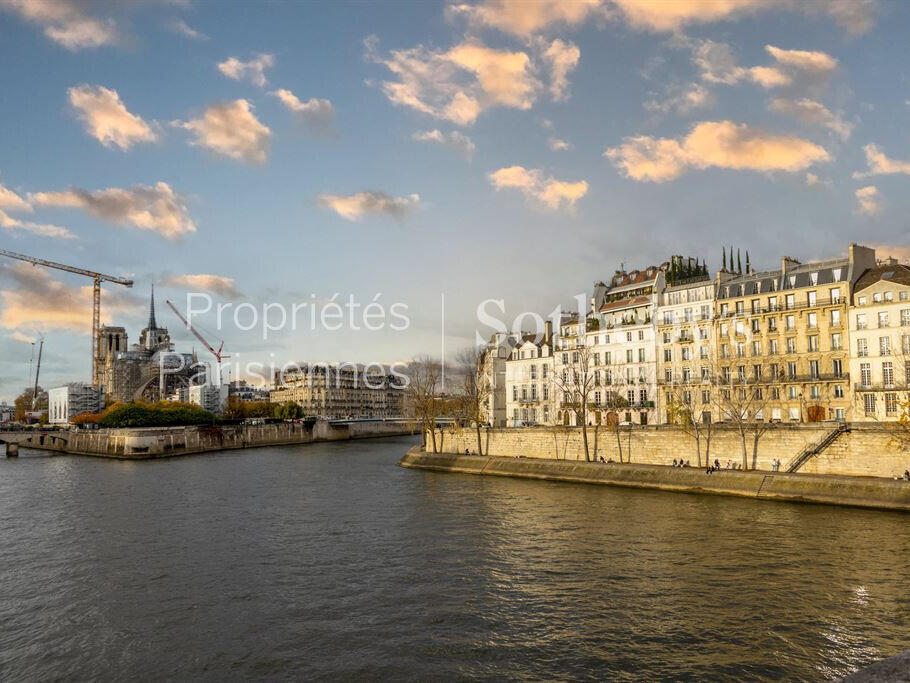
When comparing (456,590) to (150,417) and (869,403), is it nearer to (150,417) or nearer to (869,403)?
(869,403)

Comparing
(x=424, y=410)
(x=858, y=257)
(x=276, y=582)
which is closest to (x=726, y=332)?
(x=858, y=257)

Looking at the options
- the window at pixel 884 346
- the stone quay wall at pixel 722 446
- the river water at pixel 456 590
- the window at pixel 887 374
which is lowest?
the river water at pixel 456 590

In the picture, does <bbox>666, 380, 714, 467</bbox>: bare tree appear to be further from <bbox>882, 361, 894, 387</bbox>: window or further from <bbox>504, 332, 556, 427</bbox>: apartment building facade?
<bbox>504, 332, 556, 427</bbox>: apartment building facade

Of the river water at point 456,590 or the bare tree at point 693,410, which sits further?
the bare tree at point 693,410

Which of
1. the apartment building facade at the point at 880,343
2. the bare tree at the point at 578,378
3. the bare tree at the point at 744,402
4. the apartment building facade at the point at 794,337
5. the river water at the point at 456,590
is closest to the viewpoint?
the river water at the point at 456,590

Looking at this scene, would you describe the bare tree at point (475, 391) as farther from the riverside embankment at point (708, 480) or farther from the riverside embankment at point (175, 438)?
the riverside embankment at point (175, 438)

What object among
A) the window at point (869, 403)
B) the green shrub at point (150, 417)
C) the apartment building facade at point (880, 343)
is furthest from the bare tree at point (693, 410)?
the green shrub at point (150, 417)

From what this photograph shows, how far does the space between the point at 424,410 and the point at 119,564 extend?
5211cm

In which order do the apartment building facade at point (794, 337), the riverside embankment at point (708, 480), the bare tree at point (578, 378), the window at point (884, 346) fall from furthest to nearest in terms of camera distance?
1. the bare tree at point (578, 378)
2. the apartment building facade at point (794, 337)
3. the window at point (884, 346)
4. the riverside embankment at point (708, 480)

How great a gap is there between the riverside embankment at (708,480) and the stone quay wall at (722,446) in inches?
139

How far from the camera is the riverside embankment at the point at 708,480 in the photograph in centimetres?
4294

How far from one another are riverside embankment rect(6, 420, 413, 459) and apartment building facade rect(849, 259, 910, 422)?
98.5 metres

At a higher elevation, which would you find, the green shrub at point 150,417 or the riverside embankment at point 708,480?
the green shrub at point 150,417

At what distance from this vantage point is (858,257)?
64750 millimetres
